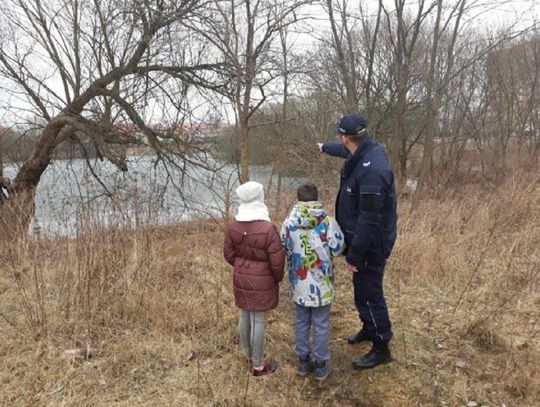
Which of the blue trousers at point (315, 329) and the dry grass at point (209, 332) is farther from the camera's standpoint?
the blue trousers at point (315, 329)

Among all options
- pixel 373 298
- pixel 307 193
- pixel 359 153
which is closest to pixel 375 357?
pixel 373 298

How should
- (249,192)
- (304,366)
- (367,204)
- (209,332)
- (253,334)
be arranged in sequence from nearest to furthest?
(367,204)
(249,192)
(253,334)
(304,366)
(209,332)

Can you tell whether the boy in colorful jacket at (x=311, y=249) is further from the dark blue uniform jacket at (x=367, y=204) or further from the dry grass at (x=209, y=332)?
the dry grass at (x=209, y=332)

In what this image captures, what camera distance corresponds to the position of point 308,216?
8.69 ft

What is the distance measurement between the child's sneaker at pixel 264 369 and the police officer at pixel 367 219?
613 mm

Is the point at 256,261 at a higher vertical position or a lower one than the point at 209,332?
higher

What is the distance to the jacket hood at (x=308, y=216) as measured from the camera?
8.69 ft

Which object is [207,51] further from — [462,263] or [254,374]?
[254,374]

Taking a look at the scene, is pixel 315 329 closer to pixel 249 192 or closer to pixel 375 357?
pixel 375 357

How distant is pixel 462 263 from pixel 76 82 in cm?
989

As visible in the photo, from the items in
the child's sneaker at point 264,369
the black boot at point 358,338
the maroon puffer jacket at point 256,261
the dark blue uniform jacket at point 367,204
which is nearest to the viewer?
the dark blue uniform jacket at point 367,204

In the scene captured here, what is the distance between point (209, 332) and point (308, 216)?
145 centimetres

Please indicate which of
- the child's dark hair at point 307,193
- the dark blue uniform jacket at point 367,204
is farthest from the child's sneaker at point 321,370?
the child's dark hair at point 307,193

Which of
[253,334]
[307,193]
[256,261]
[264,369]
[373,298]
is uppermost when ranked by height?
[307,193]
